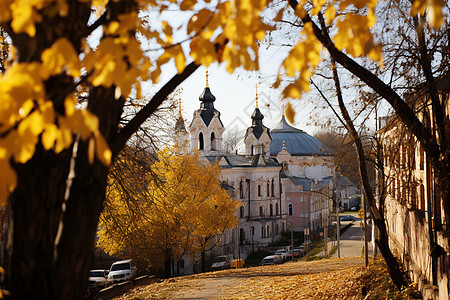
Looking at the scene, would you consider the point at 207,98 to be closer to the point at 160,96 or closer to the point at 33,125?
the point at 160,96

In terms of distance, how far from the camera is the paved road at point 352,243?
137 ft

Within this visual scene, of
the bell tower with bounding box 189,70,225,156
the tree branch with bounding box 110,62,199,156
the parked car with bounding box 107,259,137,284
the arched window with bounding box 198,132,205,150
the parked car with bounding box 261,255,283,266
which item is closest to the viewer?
the tree branch with bounding box 110,62,199,156

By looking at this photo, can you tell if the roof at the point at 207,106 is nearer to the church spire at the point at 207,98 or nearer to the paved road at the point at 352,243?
the church spire at the point at 207,98

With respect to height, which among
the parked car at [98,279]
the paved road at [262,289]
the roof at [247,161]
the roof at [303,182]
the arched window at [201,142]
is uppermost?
the arched window at [201,142]

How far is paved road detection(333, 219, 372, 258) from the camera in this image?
137ft

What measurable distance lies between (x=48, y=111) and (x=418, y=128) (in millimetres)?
6710

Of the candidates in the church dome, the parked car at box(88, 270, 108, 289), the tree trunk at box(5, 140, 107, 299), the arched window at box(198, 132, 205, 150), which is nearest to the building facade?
the tree trunk at box(5, 140, 107, 299)

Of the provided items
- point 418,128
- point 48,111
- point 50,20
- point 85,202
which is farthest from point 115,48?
point 418,128

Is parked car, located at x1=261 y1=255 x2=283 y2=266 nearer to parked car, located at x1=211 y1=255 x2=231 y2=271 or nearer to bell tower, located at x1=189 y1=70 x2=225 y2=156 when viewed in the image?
parked car, located at x1=211 y1=255 x2=231 y2=271

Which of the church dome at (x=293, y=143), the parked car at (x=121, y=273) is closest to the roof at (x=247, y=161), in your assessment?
the church dome at (x=293, y=143)

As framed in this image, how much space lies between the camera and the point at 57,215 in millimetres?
3729

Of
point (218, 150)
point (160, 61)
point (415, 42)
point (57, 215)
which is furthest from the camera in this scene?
point (218, 150)

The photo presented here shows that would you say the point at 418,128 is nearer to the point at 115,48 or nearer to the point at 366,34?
the point at 366,34

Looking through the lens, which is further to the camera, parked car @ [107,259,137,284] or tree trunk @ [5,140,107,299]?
parked car @ [107,259,137,284]
